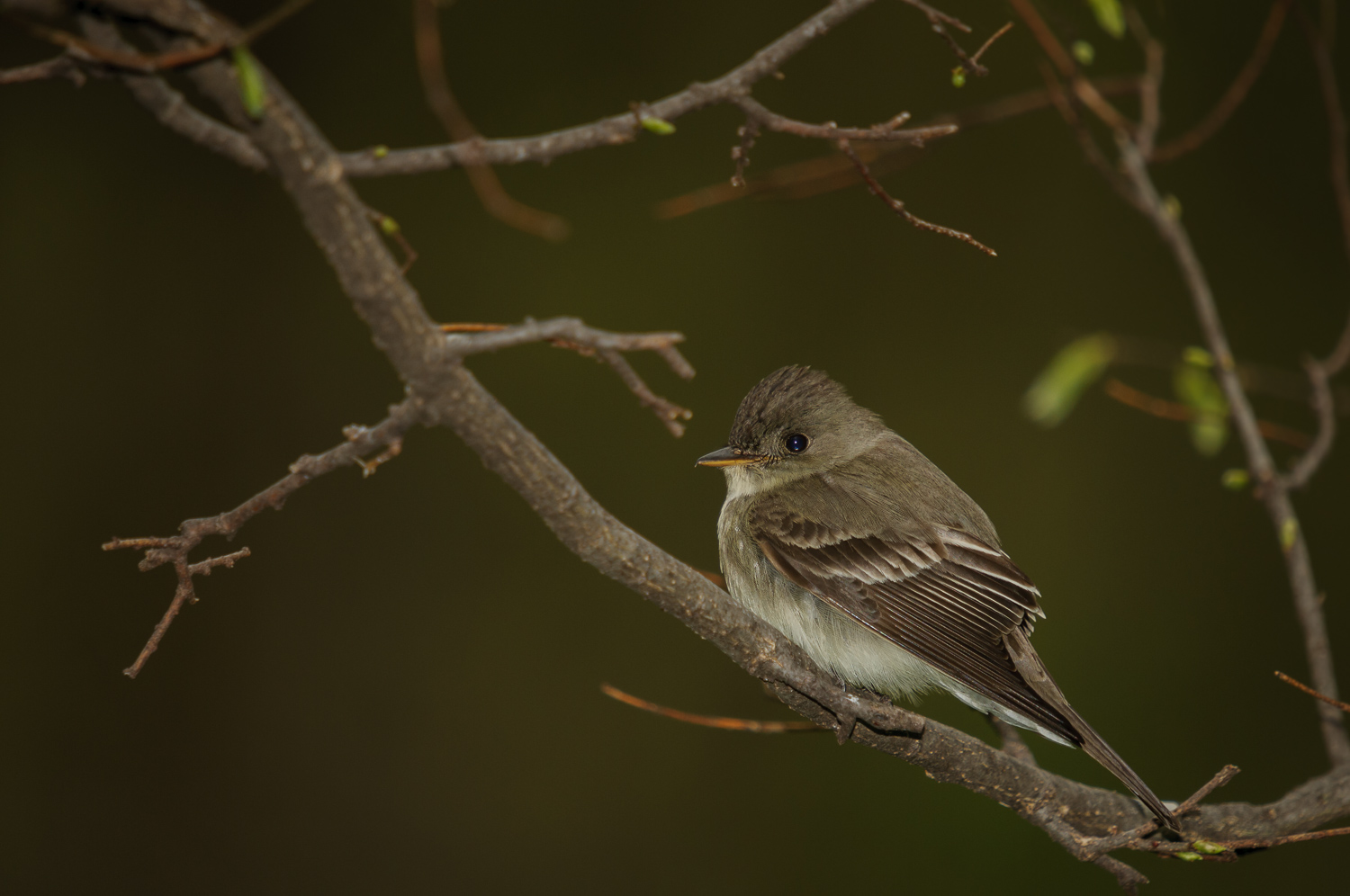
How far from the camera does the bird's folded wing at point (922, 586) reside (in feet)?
7.98

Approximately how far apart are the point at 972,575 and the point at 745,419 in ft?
2.58

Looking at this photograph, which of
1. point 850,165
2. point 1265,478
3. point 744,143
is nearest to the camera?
point 744,143

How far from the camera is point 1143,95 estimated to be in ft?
9.71

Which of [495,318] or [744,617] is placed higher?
[495,318]

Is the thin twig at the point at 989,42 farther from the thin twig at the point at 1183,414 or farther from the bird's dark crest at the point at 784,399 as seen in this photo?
the thin twig at the point at 1183,414

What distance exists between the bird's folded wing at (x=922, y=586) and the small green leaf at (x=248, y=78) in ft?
5.88

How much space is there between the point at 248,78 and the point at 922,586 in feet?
6.68

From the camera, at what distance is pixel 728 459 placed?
9.54 feet

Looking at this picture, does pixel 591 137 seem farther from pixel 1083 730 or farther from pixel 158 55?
pixel 1083 730

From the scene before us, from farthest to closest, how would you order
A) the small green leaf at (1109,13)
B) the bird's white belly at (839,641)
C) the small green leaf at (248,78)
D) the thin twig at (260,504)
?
the bird's white belly at (839,641)
the small green leaf at (1109,13)
the thin twig at (260,504)
the small green leaf at (248,78)

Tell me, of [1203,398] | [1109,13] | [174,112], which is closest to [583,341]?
[174,112]

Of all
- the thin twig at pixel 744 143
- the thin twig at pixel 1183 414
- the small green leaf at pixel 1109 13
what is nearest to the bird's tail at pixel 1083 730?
the thin twig at pixel 1183 414

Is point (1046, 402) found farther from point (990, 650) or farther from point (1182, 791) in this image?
point (1182, 791)

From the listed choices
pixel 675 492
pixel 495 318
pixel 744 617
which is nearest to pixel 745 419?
pixel 744 617
